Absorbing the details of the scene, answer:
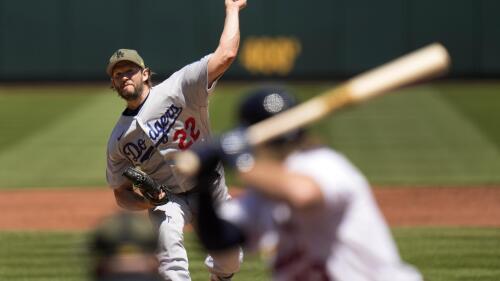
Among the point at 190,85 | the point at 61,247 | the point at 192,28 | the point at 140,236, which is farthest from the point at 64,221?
the point at 192,28

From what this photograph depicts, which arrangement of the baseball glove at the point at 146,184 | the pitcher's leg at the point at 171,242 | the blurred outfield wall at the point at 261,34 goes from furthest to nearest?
the blurred outfield wall at the point at 261,34
the baseball glove at the point at 146,184
the pitcher's leg at the point at 171,242

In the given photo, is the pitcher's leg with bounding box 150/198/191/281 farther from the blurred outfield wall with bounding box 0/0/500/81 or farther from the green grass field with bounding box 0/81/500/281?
the blurred outfield wall with bounding box 0/0/500/81

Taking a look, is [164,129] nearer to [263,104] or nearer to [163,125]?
[163,125]

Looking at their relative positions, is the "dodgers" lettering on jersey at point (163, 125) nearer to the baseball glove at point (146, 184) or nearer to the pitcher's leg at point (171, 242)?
the baseball glove at point (146, 184)

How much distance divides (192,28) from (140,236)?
28.5 meters

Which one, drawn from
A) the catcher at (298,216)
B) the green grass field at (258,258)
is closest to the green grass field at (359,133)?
the green grass field at (258,258)

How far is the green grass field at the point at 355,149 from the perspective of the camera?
1031cm

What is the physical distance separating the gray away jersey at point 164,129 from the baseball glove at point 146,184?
136 mm

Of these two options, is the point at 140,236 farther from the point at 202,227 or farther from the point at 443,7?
the point at 443,7

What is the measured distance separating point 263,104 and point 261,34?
27.6 metres

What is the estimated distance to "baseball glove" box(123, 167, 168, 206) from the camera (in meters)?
7.19

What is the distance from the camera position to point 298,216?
399 cm

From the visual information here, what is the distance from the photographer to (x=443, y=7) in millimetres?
31281

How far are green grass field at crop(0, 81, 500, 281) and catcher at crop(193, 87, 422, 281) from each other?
3657 millimetres
